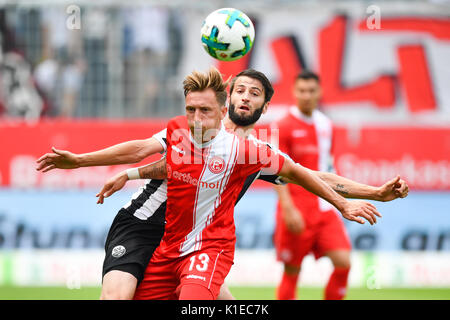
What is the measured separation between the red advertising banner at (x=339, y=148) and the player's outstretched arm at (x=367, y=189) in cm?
603

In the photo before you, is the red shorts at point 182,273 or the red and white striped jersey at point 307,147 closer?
the red shorts at point 182,273

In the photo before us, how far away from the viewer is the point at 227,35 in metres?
6.02

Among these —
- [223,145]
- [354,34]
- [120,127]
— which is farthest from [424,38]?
[223,145]

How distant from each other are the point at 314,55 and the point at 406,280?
455 centimetres

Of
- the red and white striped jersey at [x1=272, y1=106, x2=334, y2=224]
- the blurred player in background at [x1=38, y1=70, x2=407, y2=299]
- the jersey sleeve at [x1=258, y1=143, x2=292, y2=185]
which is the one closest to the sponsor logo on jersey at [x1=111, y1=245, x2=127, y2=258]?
the blurred player in background at [x1=38, y1=70, x2=407, y2=299]

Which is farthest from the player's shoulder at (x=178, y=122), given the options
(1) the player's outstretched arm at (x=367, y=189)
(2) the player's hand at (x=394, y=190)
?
(2) the player's hand at (x=394, y=190)

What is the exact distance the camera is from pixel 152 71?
13633mm

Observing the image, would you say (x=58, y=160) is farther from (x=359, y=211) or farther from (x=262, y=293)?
(x=262, y=293)

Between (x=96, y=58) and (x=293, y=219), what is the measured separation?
21.8ft

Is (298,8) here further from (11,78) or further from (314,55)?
(11,78)

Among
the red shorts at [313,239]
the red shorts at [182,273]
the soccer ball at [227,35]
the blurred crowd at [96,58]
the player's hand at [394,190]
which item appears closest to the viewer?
the red shorts at [182,273]

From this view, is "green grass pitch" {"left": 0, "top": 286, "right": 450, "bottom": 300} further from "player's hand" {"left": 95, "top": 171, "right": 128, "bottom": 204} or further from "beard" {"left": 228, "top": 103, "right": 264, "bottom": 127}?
"player's hand" {"left": 95, "top": 171, "right": 128, "bottom": 204}

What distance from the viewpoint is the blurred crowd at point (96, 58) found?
528 inches

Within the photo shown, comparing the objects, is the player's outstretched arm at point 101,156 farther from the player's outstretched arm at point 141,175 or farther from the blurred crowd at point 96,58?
the blurred crowd at point 96,58
